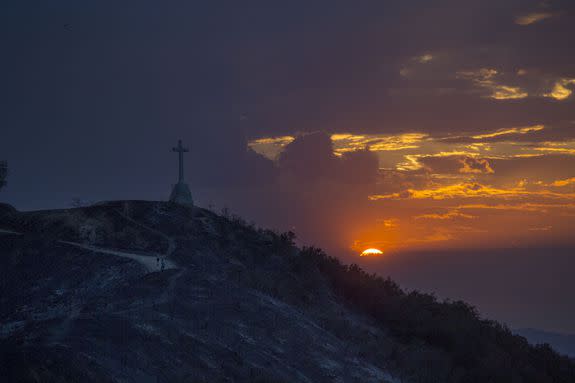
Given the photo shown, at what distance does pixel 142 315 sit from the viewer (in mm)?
25500

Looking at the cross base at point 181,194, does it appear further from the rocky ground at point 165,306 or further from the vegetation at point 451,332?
the vegetation at point 451,332

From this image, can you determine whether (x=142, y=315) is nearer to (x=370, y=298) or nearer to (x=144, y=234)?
(x=144, y=234)

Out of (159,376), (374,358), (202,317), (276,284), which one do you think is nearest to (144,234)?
(276,284)

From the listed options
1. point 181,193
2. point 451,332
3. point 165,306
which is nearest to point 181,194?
point 181,193

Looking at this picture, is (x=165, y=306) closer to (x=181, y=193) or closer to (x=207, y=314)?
(x=207, y=314)

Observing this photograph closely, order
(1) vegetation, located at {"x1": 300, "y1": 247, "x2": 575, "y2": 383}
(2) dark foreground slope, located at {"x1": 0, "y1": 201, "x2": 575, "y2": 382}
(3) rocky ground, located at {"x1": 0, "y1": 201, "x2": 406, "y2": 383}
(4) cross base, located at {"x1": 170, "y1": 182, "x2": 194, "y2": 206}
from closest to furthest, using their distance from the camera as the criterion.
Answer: (3) rocky ground, located at {"x1": 0, "y1": 201, "x2": 406, "y2": 383}, (2) dark foreground slope, located at {"x1": 0, "y1": 201, "x2": 575, "y2": 382}, (1) vegetation, located at {"x1": 300, "y1": 247, "x2": 575, "y2": 383}, (4) cross base, located at {"x1": 170, "y1": 182, "x2": 194, "y2": 206}

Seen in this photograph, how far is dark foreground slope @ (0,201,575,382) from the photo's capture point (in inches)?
883

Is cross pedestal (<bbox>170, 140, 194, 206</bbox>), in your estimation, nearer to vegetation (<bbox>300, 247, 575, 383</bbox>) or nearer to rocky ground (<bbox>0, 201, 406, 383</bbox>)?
rocky ground (<bbox>0, 201, 406, 383</bbox>)

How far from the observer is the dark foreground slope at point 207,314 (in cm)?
2242

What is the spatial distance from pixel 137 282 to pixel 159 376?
912 centimetres

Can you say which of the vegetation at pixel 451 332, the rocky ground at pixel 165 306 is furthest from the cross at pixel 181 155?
the vegetation at pixel 451 332

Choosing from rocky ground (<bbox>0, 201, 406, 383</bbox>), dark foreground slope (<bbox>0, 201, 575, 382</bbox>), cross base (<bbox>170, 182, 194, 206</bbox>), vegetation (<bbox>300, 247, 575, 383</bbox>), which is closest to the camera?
rocky ground (<bbox>0, 201, 406, 383</bbox>)

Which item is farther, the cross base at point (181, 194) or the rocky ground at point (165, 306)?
the cross base at point (181, 194)

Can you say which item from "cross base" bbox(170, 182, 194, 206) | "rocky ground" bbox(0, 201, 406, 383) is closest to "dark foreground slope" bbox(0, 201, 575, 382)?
"rocky ground" bbox(0, 201, 406, 383)
